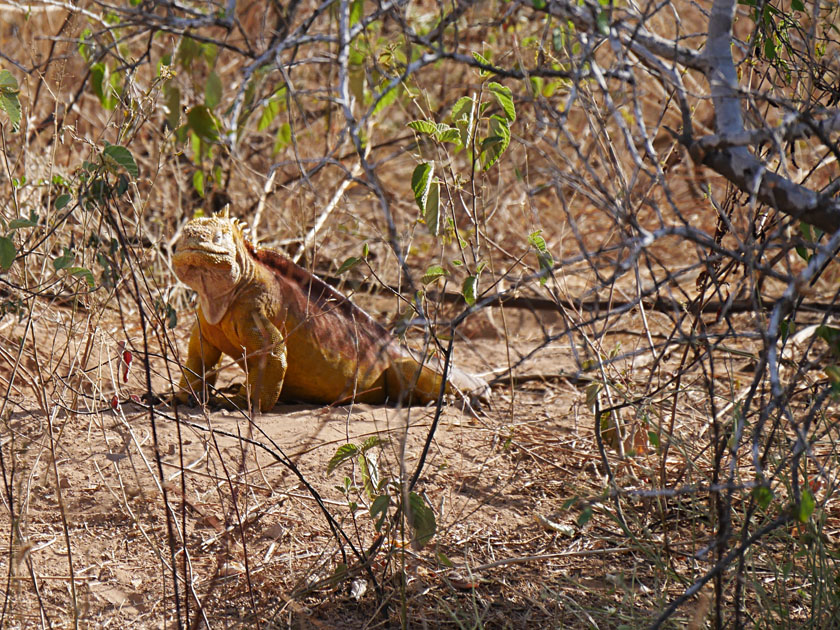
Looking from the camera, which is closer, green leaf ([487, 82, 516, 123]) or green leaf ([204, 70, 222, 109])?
green leaf ([204, 70, 222, 109])

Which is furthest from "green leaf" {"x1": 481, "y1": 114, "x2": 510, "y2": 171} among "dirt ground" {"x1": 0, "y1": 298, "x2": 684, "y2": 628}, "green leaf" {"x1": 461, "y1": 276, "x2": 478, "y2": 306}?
"dirt ground" {"x1": 0, "y1": 298, "x2": 684, "y2": 628}

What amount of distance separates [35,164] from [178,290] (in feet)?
3.75

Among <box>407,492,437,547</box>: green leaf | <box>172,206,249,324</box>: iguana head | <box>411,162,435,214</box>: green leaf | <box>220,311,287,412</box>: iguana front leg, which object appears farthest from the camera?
<box>220,311,287,412</box>: iguana front leg

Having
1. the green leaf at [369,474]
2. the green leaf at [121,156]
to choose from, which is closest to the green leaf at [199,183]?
the green leaf at [121,156]

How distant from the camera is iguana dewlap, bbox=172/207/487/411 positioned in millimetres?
3930

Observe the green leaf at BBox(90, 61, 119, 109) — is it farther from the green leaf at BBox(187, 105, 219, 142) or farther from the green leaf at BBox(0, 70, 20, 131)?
the green leaf at BBox(187, 105, 219, 142)

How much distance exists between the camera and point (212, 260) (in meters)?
3.84

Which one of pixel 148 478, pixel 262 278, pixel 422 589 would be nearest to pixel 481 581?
pixel 422 589

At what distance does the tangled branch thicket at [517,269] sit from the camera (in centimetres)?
219

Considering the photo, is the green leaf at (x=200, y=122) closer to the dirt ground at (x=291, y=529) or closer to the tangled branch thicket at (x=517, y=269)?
the tangled branch thicket at (x=517, y=269)

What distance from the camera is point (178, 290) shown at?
546 centimetres

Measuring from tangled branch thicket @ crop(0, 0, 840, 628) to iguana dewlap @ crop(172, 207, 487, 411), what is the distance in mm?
222

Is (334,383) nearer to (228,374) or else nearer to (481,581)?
(228,374)

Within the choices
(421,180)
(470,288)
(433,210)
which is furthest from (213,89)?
(470,288)
